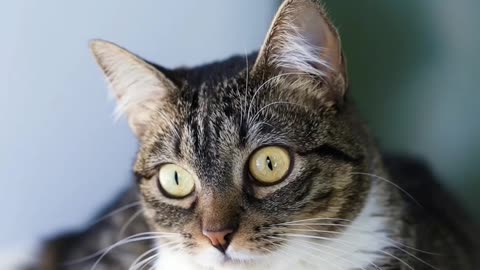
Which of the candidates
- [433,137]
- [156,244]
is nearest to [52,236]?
A: [156,244]

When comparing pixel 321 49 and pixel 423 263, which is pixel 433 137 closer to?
pixel 423 263

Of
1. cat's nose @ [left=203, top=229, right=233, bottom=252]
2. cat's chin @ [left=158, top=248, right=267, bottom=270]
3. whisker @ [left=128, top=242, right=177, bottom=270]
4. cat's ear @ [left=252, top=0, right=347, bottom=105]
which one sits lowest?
whisker @ [left=128, top=242, right=177, bottom=270]

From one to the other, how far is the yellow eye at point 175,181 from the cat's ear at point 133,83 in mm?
137

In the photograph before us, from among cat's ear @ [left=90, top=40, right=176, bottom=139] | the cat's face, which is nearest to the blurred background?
cat's ear @ [left=90, top=40, right=176, bottom=139]

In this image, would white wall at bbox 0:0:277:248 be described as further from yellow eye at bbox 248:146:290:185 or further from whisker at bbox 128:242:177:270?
yellow eye at bbox 248:146:290:185

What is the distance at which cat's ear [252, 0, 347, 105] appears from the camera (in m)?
1.19

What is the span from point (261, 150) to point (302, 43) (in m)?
0.20

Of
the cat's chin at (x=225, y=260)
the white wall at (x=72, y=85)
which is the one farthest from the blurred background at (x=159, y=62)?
the cat's chin at (x=225, y=260)

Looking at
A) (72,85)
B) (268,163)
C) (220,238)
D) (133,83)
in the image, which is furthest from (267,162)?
(72,85)

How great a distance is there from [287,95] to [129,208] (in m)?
0.59

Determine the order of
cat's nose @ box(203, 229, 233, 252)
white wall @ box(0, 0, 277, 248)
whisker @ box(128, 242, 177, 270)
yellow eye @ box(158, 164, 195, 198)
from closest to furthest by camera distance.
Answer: cat's nose @ box(203, 229, 233, 252), yellow eye @ box(158, 164, 195, 198), whisker @ box(128, 242, 177, 270), white wall @ box(0, 0, 277, 248)

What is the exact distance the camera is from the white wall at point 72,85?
1.53 meters

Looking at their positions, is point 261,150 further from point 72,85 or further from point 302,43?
point 72,85

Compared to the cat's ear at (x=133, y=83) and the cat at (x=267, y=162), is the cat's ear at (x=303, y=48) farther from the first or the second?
the cat's ear at (x=133, y=83)
